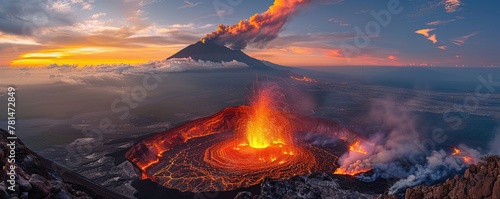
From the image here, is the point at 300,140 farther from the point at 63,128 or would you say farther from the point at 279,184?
the point at 63,128

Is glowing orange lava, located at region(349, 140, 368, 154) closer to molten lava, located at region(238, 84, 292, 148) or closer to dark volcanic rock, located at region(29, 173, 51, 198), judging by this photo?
molten lava, located at region(238, 84, 292, 148)

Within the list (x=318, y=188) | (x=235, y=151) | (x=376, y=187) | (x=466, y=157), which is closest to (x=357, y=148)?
(x=376, y=187)

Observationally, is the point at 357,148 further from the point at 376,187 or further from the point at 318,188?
the point at 318,188

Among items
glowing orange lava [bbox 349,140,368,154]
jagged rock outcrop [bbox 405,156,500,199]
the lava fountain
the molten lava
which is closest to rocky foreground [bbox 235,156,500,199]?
jagged rock outcrop [bbox 405,156,500,199]

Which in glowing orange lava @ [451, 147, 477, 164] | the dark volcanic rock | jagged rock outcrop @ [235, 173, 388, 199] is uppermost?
the dark volcanic rock

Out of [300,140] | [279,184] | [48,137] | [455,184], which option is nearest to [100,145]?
[48,137]

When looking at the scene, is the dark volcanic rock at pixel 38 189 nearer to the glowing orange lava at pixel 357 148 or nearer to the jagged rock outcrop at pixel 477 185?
the jagged rock outcrop at pixel 477 185

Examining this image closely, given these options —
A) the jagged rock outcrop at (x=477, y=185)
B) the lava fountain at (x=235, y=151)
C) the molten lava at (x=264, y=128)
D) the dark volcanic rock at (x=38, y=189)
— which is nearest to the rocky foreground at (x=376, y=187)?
the jagged rock outcrop at (x=477, y=185)
